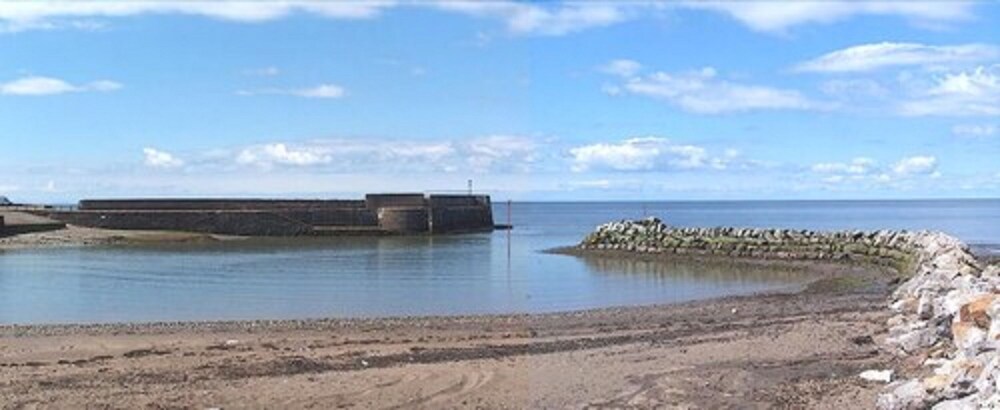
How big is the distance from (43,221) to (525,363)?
156 ft

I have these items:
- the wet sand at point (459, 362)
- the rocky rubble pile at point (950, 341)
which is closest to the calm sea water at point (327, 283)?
the wet sand at point (459, 362)

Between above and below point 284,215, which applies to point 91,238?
below

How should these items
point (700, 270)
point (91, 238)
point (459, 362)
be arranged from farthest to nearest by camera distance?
1. point (91, 238)
2. point (700, 270)
3. point (459, 362)

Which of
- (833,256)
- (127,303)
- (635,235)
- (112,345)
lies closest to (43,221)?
(635,235)

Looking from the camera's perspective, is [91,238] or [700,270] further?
[91,238]

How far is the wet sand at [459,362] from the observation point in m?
9.95

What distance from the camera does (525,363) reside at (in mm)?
12305

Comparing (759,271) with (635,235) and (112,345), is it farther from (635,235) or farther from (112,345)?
(112,345)

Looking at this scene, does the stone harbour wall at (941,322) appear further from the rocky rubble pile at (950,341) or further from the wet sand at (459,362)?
the wet sand at (459,362)

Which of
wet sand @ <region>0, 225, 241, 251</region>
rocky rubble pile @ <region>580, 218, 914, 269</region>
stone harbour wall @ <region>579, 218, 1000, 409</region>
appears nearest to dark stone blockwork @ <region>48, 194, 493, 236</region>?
wet sand @ <region>0, 225, 241, 251</region>

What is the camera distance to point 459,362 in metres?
12.2

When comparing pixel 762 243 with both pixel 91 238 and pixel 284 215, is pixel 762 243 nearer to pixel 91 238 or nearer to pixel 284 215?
pixel 284 215

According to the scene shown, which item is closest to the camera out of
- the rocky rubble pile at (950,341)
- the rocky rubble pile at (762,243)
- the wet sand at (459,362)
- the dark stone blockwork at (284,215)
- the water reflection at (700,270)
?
the rocky rubble pile at (950,341)

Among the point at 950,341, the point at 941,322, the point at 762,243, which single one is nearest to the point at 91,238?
the point at 762,243
